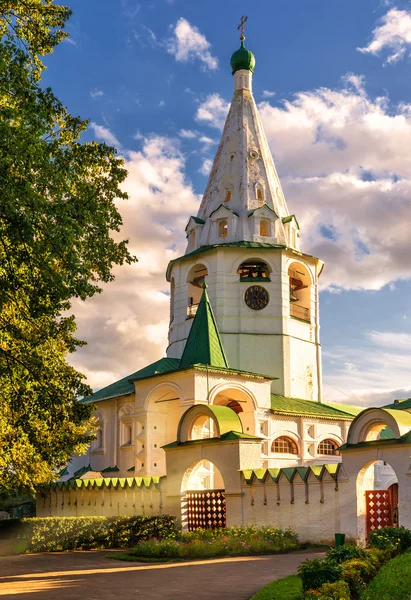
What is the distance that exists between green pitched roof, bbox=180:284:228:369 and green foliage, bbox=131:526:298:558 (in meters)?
9.96

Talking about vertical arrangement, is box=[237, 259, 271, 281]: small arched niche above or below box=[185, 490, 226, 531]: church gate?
above

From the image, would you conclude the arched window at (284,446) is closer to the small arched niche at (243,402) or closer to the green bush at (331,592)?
the small arched niche at (243,402)

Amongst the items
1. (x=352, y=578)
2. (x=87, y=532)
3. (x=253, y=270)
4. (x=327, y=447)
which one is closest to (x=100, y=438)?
(x=327, y=447)

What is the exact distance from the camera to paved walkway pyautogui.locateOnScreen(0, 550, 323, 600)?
10648 mm

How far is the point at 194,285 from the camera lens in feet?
111

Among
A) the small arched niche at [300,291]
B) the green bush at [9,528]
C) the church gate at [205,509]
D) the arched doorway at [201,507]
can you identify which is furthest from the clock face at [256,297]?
the green bush at [9,528]

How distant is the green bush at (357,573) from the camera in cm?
929

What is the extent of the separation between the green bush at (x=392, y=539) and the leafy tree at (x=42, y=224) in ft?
20.8

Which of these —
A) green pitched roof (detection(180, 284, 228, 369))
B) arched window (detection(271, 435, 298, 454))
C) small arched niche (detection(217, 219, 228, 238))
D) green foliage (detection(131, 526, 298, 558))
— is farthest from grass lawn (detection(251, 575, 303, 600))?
small arched niche (detection(217, 219, 228, 238))

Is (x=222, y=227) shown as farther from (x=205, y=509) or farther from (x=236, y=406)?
(x=205, y=509)

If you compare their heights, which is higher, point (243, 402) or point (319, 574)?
point (243, 402)

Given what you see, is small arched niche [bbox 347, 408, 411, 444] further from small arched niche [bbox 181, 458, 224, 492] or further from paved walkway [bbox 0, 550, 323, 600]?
small arched niche [bbox 181, 458, 224, 492]

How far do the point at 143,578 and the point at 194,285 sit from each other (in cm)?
2210

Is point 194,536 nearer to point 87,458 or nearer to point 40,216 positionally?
point 40,216
